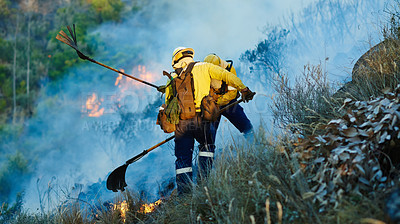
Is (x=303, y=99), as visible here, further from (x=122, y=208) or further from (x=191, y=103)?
(x=122, y=208)

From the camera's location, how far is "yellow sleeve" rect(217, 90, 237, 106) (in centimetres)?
488

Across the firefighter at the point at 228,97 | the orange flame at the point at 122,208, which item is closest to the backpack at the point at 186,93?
the firefighter at the point at 228,97

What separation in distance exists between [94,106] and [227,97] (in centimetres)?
870

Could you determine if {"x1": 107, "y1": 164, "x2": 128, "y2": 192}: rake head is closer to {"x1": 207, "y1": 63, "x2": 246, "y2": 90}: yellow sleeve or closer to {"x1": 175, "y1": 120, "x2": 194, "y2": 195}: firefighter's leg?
{"x1": 175, "y1": 120, "x2": 194, "y2": 195}: firefighter's leg

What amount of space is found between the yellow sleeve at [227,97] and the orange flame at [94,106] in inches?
312

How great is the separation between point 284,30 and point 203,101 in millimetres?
5780

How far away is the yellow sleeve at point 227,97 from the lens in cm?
488

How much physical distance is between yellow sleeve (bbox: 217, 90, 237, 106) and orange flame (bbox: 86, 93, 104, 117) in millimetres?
7933

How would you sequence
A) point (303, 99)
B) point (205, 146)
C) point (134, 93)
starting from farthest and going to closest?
1. point (134, 93)
2. point (303, 99)
3. point (205, 146)

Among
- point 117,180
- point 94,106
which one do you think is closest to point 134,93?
point 94,106

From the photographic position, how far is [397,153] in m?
2.92

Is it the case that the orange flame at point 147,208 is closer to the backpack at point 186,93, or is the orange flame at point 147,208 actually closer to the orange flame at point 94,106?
the backpack at point 186,93

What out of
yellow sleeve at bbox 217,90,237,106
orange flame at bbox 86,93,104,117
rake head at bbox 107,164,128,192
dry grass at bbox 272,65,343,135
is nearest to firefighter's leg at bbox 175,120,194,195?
yellow sleeve at bbox 217,90,237,106

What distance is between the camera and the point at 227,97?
4.89 meters
